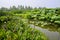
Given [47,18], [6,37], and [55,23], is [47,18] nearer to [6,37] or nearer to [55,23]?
[55,23]

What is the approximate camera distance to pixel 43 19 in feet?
29.3

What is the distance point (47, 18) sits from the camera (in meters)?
8.63

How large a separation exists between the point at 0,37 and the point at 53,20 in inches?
168

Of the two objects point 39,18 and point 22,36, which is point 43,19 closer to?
point 39,18

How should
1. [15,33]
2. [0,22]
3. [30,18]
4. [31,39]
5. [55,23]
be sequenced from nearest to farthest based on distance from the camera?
[31,39] → [15,33] → [0,22] → [55,23] → [30,18]

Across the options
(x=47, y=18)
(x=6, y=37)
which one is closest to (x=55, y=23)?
(x=47, y=18)

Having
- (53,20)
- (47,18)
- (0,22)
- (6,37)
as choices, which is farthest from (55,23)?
(6,37)

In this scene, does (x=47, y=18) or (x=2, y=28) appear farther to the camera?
(x=47, y=18)

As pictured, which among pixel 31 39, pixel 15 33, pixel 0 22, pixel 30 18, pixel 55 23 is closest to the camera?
pixel 31 39

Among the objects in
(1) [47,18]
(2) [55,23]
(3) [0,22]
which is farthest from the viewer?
(1) [47,18]

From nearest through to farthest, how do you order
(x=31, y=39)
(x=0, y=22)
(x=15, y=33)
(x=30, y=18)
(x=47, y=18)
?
(x=31, y=39) < (x=15, y=33) < (x=0, y=22) < (x=47, y=18) < (x=30, y=18)

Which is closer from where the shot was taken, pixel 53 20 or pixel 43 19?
pixel 53 20

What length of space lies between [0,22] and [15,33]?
4.43ft

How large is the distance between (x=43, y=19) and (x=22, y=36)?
4.44 metres
